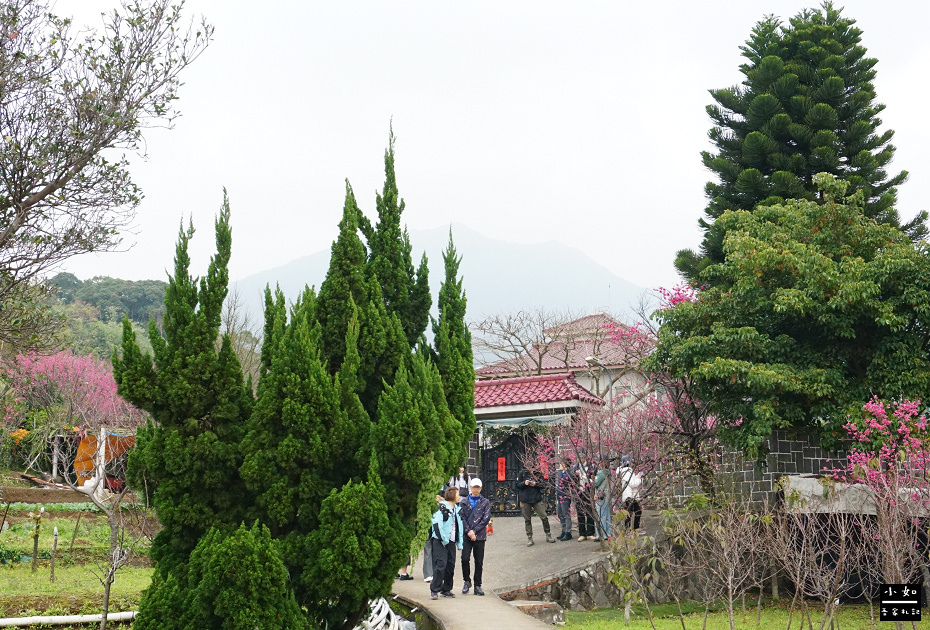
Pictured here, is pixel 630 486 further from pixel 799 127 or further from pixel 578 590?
pixel 799 127

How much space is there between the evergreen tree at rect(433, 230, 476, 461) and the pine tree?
1942 mm

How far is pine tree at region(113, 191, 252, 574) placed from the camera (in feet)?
20.6

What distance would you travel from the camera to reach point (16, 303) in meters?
8.61

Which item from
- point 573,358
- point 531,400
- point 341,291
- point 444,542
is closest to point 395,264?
point 341,291

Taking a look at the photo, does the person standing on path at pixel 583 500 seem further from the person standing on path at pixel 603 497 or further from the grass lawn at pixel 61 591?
the grass lawn at pixel 61 591

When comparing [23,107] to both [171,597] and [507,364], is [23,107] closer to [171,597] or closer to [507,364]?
[171,597]

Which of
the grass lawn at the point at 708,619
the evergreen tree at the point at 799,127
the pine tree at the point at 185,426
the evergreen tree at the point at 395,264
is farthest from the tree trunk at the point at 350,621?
the evergreen tree at the point at 799,127

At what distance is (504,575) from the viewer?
11.9 metres

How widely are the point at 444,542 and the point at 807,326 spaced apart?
616 centimetres

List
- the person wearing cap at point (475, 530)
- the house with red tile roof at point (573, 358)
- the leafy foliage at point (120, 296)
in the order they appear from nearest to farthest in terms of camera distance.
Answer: the person wearing cap at point (475, 530), the house with red tile roof at point (573, 358), the leafy foliage at point (120, 296)

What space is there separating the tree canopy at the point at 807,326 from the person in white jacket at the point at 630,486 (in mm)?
1527

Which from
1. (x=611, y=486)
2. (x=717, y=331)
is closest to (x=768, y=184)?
(x=717, y=331)

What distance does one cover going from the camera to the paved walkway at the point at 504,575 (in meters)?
8.70

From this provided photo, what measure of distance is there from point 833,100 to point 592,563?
1126cm
